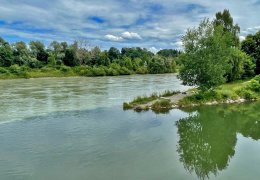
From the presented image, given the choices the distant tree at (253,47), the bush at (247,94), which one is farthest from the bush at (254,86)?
the distant tree at (253,47)

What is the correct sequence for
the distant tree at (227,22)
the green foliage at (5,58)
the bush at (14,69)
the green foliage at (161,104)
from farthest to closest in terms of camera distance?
the green foliage at (5,58)
the bush at (14,69)
the distant tree at (227,22)
the green foliage at (161,104)

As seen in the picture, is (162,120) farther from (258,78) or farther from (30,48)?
(30,48)

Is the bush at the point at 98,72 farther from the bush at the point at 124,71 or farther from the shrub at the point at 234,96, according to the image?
the shrub at the point at 234,96

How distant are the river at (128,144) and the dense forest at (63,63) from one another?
4293 cm

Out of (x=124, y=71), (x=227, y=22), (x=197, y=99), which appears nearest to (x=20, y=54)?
(x=124, y=71)

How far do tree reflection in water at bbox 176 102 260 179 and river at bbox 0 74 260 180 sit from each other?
40 mm

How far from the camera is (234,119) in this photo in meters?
15.8

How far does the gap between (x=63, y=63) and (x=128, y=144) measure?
69.1 meters

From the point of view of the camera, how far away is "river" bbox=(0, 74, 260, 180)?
323 inches

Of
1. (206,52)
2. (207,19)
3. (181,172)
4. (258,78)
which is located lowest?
(181,172)

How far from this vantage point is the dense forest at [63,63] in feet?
201

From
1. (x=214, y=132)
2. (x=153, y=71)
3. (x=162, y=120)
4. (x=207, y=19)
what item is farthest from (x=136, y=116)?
(x=153, y=71)

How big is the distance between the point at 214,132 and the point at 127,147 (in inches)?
241

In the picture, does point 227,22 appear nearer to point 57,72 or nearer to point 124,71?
point 124,71
